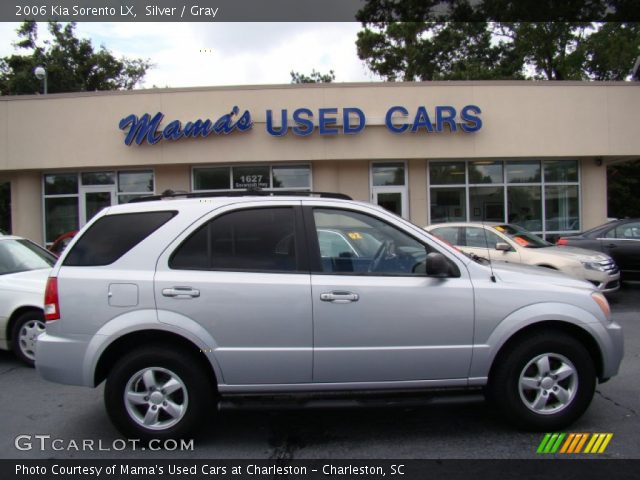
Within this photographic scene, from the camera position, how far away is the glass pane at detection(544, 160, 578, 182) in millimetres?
16453

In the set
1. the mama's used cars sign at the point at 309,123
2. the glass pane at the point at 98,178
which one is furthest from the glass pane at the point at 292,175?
the glass pane at the point at 98,178

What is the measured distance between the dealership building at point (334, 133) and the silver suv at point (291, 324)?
11.5 m

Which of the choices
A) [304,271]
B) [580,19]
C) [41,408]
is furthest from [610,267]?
[580,19]

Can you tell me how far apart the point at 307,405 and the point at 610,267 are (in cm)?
780

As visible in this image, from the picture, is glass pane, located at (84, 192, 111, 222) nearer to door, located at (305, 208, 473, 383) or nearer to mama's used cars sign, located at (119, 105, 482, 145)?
mama's used cars sign, located at (119, 105, 482, 145)

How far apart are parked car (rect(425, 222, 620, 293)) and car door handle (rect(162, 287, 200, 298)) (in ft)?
Result: 19.3

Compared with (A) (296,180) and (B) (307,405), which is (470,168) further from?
(B) (307,405)

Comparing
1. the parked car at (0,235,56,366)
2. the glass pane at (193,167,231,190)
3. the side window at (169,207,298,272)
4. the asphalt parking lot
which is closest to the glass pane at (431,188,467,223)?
the glass pane at (193,167,231,190)

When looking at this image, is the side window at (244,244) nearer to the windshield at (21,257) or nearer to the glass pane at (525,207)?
the windshield at (21,257)

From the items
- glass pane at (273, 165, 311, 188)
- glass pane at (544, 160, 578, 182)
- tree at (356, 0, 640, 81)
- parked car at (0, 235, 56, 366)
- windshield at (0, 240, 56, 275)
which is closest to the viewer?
parked car at (0, 235, 56, 366)

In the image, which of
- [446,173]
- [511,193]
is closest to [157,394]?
[446,173]

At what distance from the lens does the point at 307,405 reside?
3.84 m

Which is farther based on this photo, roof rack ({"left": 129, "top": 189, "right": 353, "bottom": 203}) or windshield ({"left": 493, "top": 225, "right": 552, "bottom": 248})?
windshield ({"left": 493, "top": 225, "right": 552, "bottom": 248})
